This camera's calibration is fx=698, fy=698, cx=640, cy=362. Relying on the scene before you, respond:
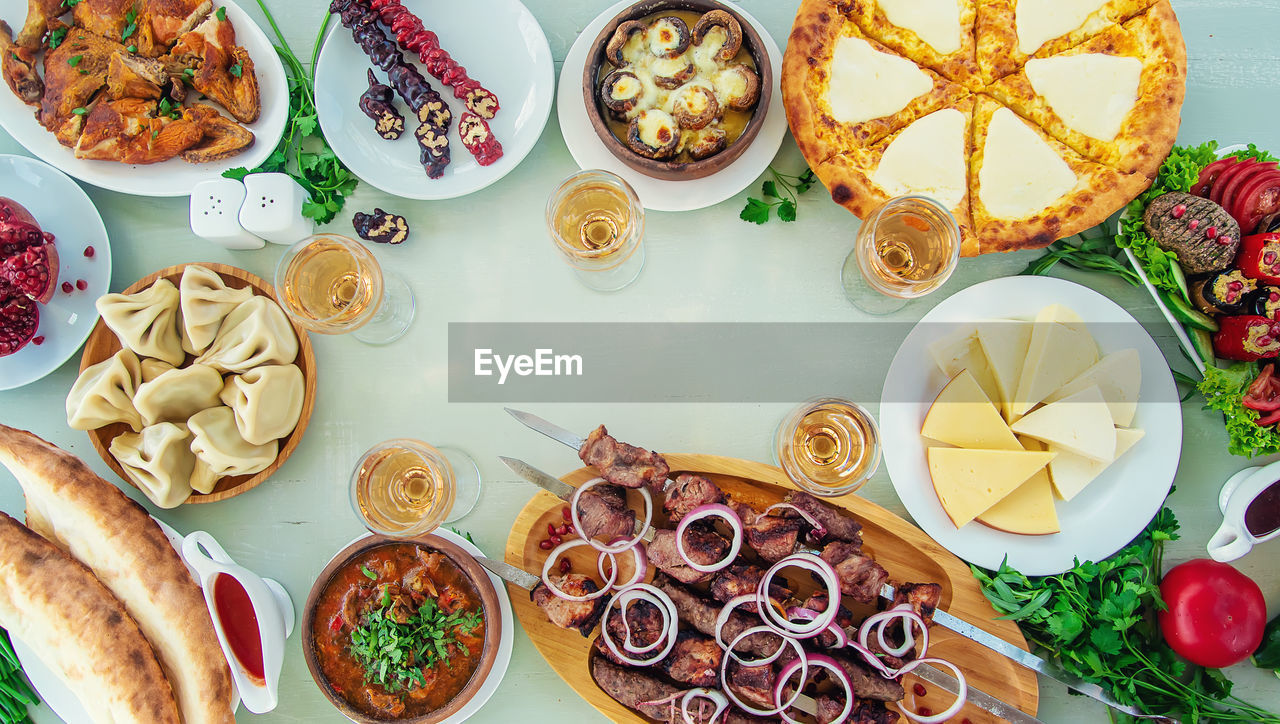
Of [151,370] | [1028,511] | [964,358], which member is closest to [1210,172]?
[964,358]

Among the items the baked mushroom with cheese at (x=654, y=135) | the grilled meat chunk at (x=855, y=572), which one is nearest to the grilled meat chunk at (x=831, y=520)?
the grilled meat chunk at (x=855, y=572)

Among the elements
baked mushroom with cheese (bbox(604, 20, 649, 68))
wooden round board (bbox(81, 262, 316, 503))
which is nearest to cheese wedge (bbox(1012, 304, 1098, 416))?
baked mushroom with cheese (bbox(604, 20, 649, 68))

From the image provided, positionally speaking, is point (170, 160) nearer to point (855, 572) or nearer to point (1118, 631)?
point (855, 572)

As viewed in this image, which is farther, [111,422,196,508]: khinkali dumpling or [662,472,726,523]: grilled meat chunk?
[111,422,196,508]: khinkali dumpling

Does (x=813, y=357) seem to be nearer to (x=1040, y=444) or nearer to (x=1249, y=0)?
(x=1040, y=444)

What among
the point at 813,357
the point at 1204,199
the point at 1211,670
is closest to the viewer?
the point at 1204,199

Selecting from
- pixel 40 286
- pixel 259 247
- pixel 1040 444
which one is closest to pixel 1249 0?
pixel 1040 444

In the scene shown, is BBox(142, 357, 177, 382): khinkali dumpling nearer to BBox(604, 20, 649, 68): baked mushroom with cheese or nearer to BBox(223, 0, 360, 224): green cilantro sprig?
BBox(223, 0, 360, 224): green cilantro sprig
